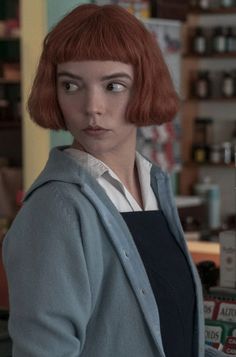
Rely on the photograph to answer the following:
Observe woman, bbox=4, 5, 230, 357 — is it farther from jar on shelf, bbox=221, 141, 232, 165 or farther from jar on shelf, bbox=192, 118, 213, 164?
jar on shelf, bbox=192, 118, 213, 164

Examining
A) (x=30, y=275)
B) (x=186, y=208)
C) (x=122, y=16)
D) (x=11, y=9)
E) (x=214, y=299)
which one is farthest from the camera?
(x=11, y=9)

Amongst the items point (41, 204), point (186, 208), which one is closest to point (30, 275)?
point (41, 204)

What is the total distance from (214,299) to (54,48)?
2.51 ft

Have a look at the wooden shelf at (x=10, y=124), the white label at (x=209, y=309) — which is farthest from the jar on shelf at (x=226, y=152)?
Result: the white label at (x=209, y=309)

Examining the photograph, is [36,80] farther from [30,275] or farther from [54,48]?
[30,275]

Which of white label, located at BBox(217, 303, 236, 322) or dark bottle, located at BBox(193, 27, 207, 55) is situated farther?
dark bottle, located at BBox(193, 27, 207, 55)

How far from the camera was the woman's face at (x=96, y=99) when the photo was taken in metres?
1.15

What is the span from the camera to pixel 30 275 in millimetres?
1063

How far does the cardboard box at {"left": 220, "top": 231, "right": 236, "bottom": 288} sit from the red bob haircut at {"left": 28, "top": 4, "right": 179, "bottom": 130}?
2.16 feet

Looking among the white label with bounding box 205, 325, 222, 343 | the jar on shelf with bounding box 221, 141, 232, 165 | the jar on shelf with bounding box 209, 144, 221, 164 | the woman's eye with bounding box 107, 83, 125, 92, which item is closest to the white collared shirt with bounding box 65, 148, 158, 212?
the woman's eye with bounding box 107, 83, 125, 92

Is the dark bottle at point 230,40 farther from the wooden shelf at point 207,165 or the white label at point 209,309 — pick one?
the white label at point 209,309

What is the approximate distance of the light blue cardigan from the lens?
106 centimetres

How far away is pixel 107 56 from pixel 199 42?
4.92 meters

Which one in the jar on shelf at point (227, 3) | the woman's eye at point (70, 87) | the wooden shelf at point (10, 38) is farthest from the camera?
the jar on shelf at point (227, 3)
